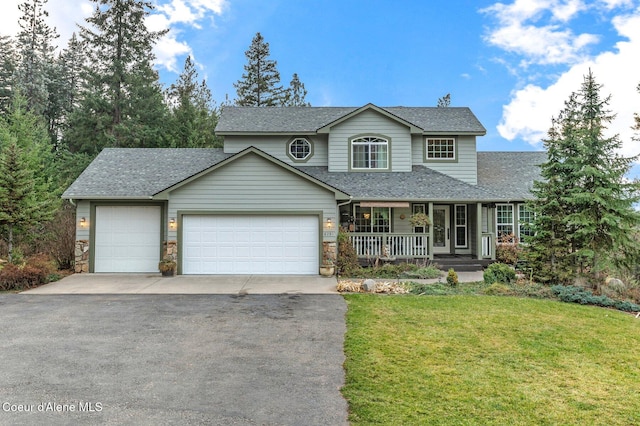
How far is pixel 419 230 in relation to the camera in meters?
15.6

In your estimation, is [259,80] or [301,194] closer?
[301,194]

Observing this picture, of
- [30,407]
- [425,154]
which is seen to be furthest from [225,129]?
[30,407]

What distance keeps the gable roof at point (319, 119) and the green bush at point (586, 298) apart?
8768 mm

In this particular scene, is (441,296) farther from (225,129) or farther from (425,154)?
(225,129)

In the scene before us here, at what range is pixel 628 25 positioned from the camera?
55.4 feet

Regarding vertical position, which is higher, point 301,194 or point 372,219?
point 301,194

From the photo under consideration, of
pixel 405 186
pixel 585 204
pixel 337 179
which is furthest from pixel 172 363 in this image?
pixel 405 186

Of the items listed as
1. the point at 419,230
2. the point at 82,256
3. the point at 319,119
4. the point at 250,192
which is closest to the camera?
the point at 250,192

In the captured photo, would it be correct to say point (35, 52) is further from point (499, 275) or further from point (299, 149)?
point (499, 275)

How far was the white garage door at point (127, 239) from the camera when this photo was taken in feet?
43.2

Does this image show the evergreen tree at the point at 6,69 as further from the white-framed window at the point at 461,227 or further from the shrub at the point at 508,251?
the shrub at the point at 508,251

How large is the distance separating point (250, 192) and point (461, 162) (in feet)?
30.6

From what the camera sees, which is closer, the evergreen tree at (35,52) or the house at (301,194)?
the house at (301,194)

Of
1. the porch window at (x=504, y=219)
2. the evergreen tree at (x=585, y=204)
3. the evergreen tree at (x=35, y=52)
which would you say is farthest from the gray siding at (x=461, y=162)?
the evergreen tree at (x=35, y=52)
